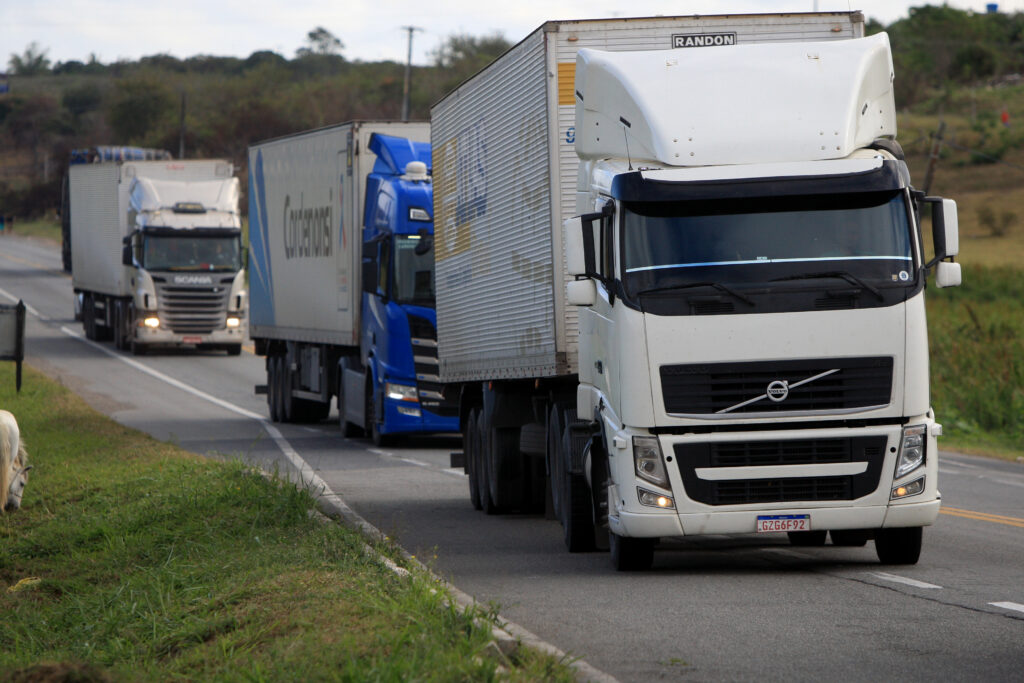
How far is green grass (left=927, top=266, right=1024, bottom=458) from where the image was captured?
25.8 metres

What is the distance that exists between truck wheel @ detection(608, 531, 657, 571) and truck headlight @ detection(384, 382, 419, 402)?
10670mm

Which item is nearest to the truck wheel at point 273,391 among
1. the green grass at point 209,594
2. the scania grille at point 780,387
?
the green grass at point 209,594

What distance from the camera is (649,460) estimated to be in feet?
32.9

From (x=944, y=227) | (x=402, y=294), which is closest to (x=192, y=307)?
(x=402, y=294)

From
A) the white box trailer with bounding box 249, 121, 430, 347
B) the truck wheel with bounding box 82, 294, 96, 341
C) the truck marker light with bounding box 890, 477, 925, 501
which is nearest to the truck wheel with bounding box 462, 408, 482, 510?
the truck marker light with bounding box 890, 477, 925, 501

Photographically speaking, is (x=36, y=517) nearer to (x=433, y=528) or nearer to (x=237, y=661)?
(x=433, y=528)

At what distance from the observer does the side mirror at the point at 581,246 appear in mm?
10289

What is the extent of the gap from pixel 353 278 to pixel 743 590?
13.5 m

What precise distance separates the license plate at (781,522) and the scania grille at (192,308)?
99.8 ft

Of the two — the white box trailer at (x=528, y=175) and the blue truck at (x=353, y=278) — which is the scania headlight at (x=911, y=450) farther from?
the blue truck at (x=353, y=278)

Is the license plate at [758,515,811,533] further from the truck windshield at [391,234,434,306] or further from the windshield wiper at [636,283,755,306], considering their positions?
the truck windshield at [391,234,434,306]

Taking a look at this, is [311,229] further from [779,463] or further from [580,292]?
[779,463]

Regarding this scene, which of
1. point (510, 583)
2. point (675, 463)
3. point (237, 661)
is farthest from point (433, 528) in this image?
point (237, 661)

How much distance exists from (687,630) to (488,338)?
21.1 ft
